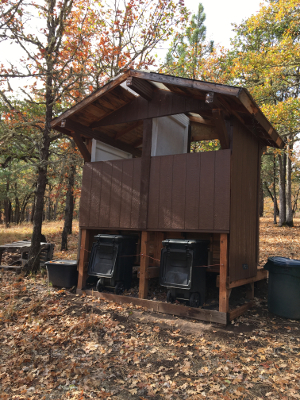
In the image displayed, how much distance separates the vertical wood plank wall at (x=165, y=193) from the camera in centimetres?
545

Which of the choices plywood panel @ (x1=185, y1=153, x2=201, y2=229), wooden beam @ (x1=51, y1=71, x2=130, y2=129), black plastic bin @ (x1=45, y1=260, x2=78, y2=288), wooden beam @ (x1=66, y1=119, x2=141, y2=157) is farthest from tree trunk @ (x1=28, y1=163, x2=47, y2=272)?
plywood panel @ (x1=185, y1=153, x2=201, y2=229)

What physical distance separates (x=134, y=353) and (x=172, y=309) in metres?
1.49

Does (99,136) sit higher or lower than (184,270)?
higher

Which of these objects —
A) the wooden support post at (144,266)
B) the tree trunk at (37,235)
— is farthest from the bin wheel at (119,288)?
the tree trunk at (37,235)

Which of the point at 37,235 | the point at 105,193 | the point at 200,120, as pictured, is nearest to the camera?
the point at 105,193

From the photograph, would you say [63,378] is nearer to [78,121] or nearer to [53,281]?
[53,281]

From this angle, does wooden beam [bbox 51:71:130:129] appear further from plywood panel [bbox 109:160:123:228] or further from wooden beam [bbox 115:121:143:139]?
wooden beam [bbox 115:121:143:139]

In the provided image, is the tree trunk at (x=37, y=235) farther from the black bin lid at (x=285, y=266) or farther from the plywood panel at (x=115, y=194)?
the black bin lid at (x=285, y=266)

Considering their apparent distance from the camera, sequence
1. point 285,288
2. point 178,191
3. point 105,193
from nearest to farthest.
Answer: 1. point 285,288
2. point 178,191
3. point 105,193

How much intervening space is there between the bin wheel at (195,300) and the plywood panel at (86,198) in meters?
2.97

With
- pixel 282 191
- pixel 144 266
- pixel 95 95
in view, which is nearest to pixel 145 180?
pixel 144 266

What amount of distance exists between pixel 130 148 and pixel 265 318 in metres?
5.50

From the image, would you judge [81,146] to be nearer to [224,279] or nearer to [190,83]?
[190,83]

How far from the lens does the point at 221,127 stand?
539cm
